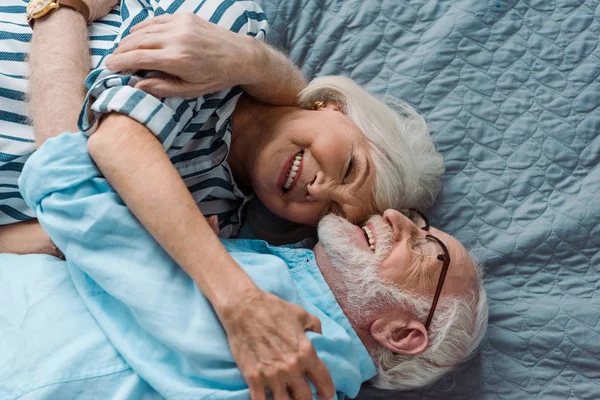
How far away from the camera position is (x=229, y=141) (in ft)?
5.30

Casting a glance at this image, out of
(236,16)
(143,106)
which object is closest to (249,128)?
(236,16)

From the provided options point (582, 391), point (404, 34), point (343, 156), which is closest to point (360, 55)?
point (404, 34)

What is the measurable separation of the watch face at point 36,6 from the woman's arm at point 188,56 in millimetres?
294

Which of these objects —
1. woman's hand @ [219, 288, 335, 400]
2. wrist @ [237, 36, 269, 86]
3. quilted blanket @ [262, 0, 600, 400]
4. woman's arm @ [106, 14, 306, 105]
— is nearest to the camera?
woman's hand @ [219, 288, 335, 400]

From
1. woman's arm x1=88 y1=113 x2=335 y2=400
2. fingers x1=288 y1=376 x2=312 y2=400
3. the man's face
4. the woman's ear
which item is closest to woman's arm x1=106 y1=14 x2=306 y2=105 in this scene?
woman's arm x1=88 y1=113 x2=335 y2=400

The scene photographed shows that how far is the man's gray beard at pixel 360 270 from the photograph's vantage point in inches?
57.6

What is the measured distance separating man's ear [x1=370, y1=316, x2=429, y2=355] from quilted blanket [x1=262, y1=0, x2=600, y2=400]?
0.20m

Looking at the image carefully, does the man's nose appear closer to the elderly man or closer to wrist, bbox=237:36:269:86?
the elderly man

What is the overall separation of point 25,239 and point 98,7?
A: 0.62 meters

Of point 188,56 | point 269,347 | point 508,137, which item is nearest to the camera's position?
point 269,347

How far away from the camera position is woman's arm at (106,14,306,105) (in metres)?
1.32

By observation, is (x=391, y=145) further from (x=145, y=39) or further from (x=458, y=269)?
(x=145, y=39)

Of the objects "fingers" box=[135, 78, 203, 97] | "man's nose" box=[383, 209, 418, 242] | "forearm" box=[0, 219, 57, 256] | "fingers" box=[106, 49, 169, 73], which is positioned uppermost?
"fingers" box=[106, 49, 169, 73]

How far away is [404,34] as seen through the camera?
1896 millimetres
